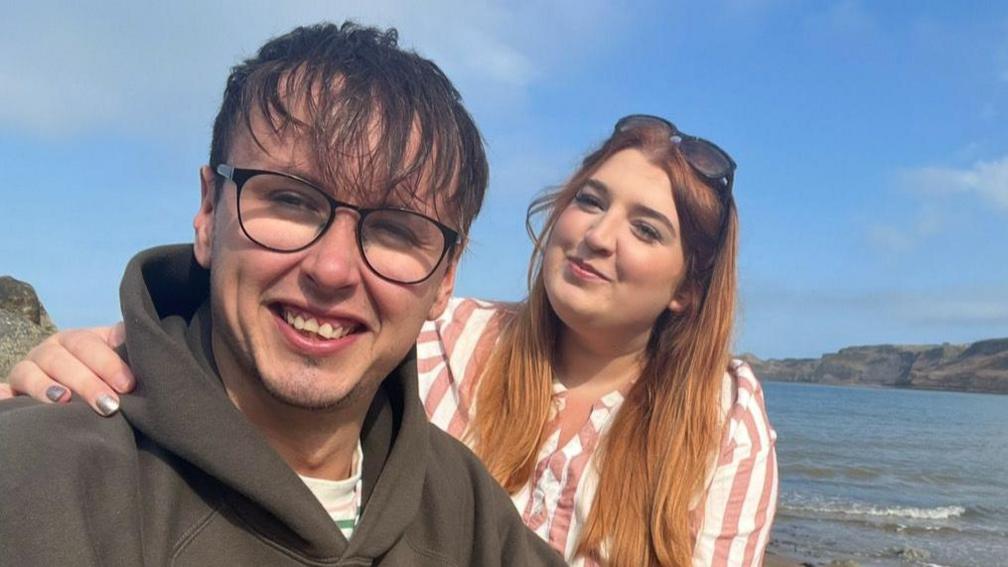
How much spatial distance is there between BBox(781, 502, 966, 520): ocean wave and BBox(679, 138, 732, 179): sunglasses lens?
1256 centimetres

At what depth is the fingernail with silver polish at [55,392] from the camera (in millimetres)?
2016

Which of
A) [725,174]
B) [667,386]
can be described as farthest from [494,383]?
[725,174]

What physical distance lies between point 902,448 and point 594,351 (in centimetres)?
2870

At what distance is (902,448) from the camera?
29.5 meters

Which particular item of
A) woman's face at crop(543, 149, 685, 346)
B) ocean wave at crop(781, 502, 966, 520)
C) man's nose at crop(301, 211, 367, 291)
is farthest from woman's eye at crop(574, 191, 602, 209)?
ocean wave at crop(781, 502, 966, 520)

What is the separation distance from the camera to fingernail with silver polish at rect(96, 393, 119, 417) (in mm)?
1922

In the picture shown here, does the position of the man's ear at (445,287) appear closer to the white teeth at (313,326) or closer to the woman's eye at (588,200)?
the white teeth at (313,326)

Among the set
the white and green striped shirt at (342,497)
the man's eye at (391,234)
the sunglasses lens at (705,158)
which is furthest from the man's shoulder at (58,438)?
the sunglasses lens at (705,158)

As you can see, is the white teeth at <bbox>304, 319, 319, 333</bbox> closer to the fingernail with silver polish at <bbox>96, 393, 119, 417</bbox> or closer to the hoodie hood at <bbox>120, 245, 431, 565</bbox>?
the hoodie hood at <bbox>120, 245, 431, 565</bbox>

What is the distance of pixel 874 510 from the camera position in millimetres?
16047

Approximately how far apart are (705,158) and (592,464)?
1.54 meters

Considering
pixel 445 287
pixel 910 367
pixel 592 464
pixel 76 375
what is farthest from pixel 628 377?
pixel 910 367

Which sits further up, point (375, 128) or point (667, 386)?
point (375, 128)

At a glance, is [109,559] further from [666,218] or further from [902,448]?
[902,448]
